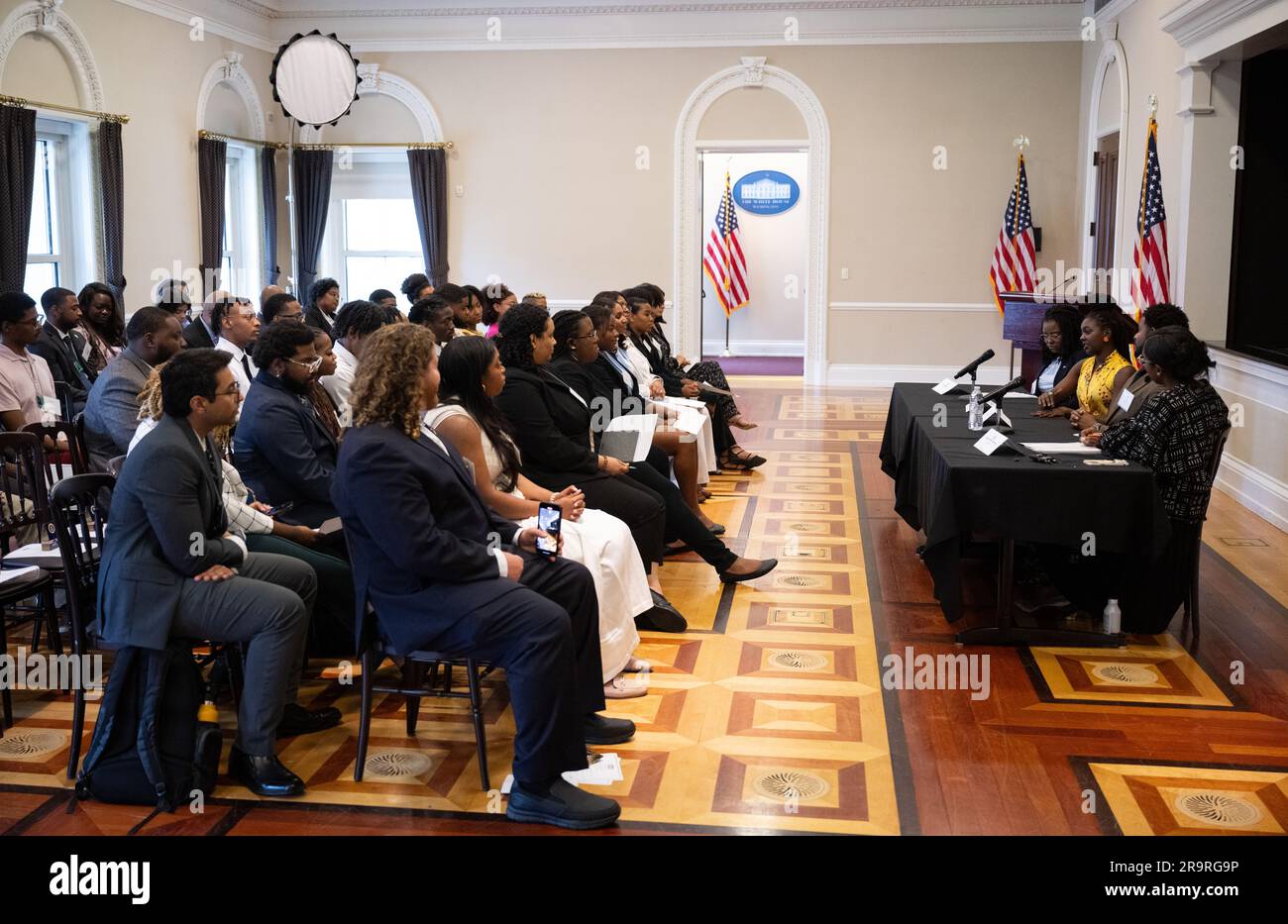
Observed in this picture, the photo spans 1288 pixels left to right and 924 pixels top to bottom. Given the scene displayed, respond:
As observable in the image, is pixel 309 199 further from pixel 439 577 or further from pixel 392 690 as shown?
pixel 439 577

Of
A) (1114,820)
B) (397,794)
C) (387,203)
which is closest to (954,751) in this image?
(1114,820)

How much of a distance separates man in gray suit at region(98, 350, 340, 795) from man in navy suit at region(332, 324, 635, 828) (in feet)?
1.07

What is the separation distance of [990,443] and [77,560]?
11.2 ft

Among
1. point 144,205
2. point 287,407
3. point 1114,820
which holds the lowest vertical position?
point 1114,820

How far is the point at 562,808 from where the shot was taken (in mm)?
3270

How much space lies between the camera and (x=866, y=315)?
13398 mm

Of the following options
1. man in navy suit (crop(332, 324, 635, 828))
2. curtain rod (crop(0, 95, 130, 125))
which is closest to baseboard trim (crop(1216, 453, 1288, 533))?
man in navy suit (crop(332, 324, 635, 828))

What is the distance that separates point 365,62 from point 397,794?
11531 mm

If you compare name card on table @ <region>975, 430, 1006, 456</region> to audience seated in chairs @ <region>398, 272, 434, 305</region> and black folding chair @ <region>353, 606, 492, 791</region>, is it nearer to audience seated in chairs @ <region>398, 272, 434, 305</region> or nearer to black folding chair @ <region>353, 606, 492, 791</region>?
black folding chair @ <region>353, 606, 492, 791</region>

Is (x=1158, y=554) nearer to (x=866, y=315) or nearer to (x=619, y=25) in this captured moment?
(x=866, y=315)

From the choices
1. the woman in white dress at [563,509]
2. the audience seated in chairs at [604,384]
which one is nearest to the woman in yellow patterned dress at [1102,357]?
the audience seated in chairs at [604,384]

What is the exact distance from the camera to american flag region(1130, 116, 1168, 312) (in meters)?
8.91

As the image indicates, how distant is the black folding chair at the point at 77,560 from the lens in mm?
3508

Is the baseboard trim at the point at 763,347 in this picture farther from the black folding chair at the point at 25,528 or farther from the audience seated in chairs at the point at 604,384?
the black folding chair at the point at 25,528
